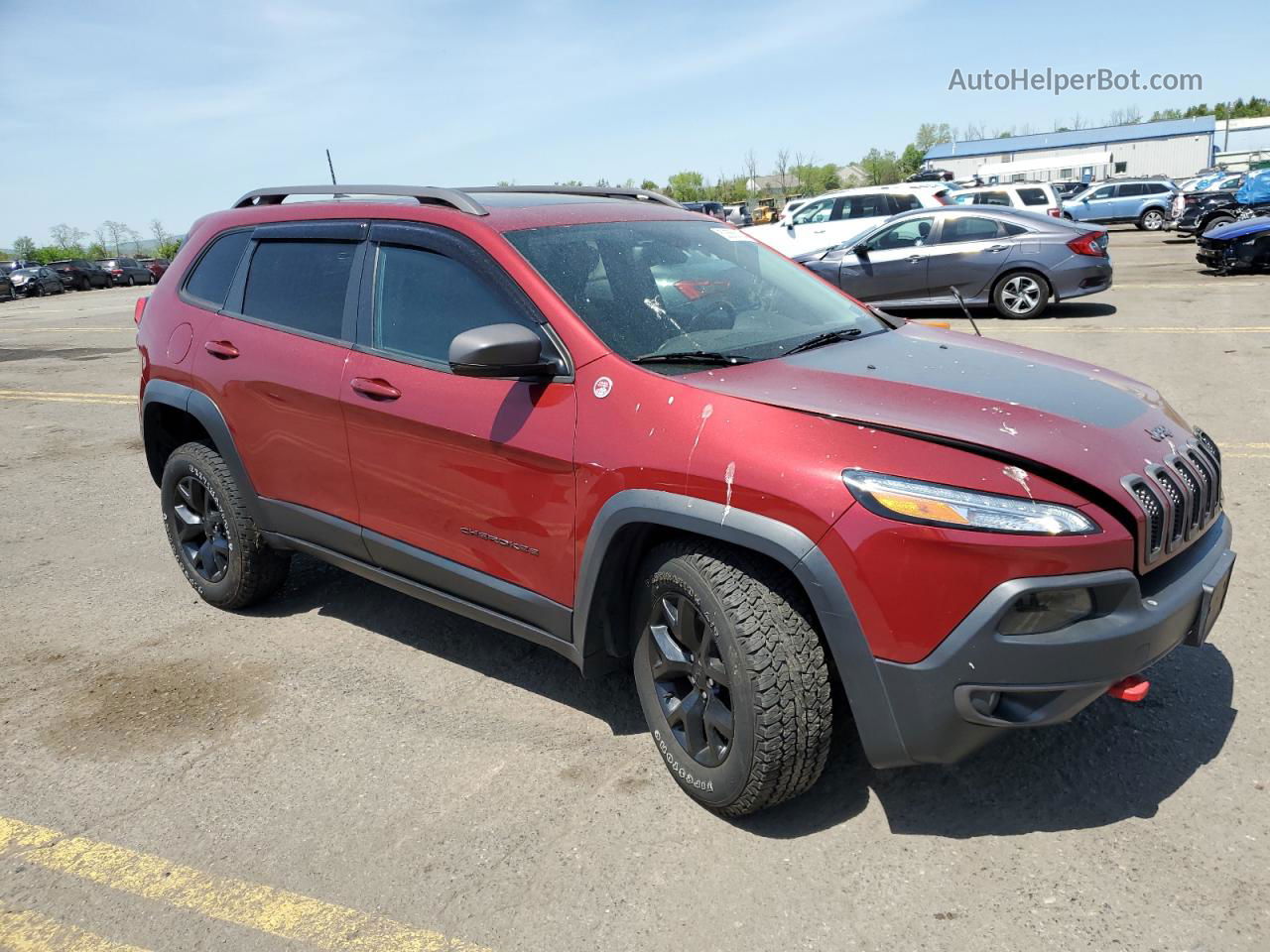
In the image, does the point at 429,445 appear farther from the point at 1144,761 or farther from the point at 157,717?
the point at 1144,761

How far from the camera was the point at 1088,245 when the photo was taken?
1236 centimetres

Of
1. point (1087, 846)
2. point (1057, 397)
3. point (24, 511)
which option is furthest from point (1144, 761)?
point (24, 511)

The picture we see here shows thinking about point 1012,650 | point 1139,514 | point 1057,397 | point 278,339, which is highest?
point 278,339

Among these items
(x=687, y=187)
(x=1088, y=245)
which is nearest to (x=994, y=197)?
(x=1088, y=245)

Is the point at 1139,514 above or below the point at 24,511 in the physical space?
above

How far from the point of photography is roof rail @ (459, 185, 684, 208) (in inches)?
166

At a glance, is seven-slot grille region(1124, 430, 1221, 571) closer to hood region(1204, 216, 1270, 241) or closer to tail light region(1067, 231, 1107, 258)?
tail light region(1067, 231, 1107, 258)

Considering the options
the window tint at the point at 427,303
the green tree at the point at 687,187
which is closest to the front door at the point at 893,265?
the window tint at the point at 427,303

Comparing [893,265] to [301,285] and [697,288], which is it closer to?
[697,288]

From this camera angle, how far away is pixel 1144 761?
3.06m

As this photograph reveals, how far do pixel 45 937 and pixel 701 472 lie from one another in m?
2.09

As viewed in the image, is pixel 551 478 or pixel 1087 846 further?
pixel 551 478

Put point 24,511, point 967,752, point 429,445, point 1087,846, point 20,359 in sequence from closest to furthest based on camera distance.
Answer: point 967,752 < point 1087,846 < point 429,445 < point 24,511 < point 20,359

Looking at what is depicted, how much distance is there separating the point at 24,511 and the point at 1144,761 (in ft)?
21.8
